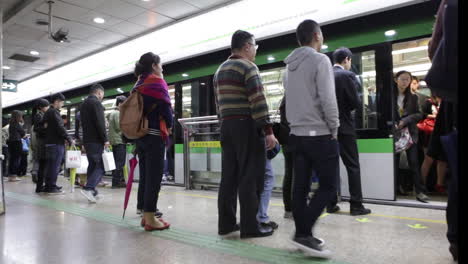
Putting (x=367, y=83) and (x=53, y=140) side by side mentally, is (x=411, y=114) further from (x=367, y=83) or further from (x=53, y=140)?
(x=53, y=140)

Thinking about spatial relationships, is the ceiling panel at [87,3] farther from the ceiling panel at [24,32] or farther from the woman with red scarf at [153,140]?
the woman with red scarf at [153,140]

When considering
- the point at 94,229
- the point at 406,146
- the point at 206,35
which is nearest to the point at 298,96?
the point at 94,229

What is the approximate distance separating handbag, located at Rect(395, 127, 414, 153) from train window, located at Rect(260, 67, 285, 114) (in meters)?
1.60

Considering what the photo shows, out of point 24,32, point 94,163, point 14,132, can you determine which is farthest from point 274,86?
point 24,32

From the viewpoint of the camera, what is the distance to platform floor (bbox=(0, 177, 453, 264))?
213cm

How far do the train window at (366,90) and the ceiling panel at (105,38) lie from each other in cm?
598

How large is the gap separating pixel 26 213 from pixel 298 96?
11.0 ft

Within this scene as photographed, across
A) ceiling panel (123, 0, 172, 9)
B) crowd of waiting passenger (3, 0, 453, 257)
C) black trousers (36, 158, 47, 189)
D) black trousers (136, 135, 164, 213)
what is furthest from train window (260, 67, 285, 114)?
black trousers (36, 158, 47, 189)

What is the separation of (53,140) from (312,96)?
4.79 meters

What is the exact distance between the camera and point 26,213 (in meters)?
3.74

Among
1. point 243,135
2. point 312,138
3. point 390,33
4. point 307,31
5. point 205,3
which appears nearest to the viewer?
point 312,138

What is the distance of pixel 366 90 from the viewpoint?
13.2 feet

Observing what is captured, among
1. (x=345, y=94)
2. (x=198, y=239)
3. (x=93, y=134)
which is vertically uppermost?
(x=345, y=94)

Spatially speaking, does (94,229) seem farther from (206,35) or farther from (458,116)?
(206,35)
